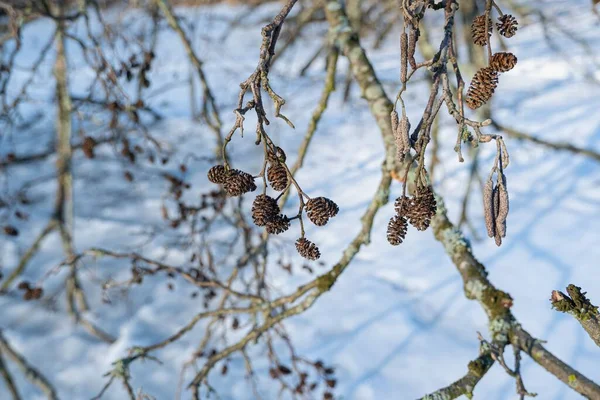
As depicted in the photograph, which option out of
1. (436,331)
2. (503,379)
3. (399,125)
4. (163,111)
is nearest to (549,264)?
(436,331)

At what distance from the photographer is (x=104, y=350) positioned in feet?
10.5

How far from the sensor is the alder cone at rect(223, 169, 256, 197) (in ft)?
1.99

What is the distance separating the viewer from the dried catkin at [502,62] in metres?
0.56

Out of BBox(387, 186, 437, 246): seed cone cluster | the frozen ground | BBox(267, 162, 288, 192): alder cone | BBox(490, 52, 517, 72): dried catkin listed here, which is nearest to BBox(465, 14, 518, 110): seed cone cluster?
BBox(490, 52, 517, 72): dried catkin

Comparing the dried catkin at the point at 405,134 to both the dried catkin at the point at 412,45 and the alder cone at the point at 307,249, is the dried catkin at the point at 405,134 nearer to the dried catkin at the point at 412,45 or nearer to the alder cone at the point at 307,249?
the dried catkin at the point at 412,45

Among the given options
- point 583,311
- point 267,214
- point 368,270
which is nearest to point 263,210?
point 267,214

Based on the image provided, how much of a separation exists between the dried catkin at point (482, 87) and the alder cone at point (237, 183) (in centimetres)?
26

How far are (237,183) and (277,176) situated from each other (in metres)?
0.06

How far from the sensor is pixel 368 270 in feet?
12.1

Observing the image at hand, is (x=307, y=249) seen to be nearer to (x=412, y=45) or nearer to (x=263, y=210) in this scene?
(x=263, y=210)

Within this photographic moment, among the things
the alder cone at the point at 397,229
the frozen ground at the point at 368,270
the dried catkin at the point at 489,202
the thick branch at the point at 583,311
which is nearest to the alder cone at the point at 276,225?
the alder cone at the point at 397,229

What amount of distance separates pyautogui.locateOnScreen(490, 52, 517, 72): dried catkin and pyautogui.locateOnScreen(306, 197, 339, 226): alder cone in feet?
0.76

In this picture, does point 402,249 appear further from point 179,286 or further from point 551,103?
point 551,103

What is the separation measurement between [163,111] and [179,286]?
2.93 metres
